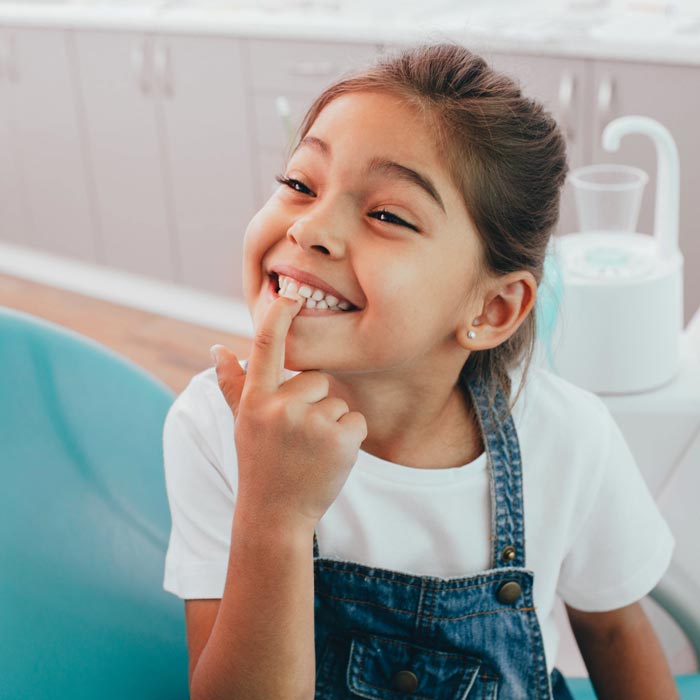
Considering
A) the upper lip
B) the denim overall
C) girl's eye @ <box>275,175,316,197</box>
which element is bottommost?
the denim overall

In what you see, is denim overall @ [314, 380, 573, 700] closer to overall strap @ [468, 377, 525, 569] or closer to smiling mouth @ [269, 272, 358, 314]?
overall strap @ [468, 377, 525, 569]

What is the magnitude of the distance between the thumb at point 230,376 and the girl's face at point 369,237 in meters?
0.05

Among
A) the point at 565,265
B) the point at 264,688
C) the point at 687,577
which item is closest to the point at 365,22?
the point at 565,265

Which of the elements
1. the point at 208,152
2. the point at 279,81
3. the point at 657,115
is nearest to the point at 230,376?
the point at 657,115

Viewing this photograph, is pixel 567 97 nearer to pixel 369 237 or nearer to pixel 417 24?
pixel 417 24

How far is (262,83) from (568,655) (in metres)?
2.13

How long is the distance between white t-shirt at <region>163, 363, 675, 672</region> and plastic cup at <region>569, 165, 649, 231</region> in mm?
537

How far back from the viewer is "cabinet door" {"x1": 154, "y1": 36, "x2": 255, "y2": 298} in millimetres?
3248

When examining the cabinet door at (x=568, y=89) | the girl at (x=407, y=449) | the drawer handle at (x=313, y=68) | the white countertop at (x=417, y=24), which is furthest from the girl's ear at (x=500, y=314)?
the drawer handle at (x=313, y=68)

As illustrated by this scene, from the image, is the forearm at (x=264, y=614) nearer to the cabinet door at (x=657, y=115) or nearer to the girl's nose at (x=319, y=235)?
the girl's nose at (x=319, y=235)

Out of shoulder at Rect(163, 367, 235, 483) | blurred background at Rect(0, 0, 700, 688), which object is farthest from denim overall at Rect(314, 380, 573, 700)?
blurred background at Rect(0, 0, 700, 688)

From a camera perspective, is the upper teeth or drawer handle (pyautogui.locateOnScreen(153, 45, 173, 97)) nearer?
the upper teeth

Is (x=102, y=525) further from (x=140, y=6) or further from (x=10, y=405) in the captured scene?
(x=140, y=6)

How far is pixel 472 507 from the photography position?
1.01m
